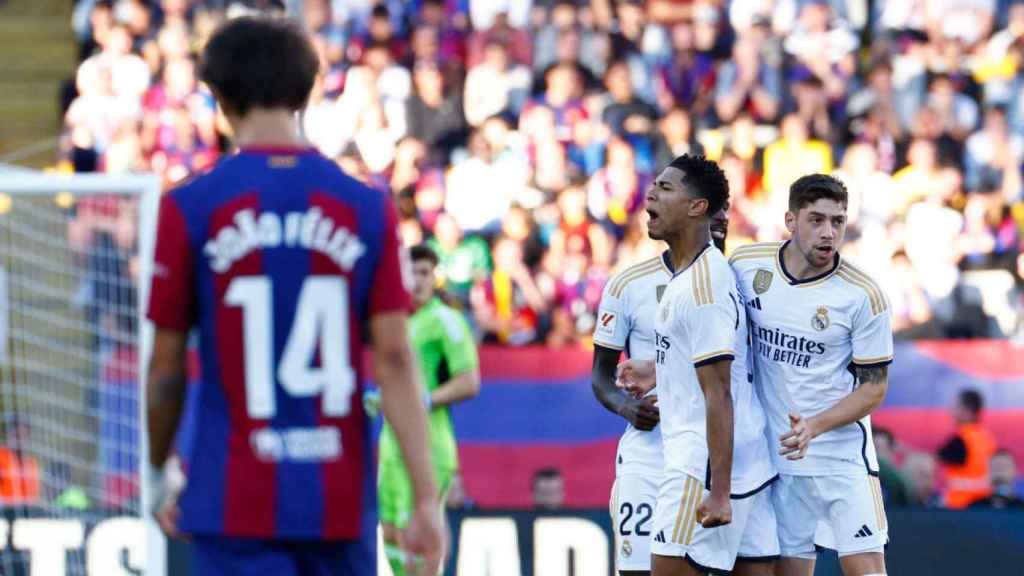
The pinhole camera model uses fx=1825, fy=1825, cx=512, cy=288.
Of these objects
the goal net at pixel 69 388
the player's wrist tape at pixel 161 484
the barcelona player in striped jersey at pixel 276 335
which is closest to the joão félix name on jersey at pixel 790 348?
the barcelona player in striped jersey at pixel 276 335

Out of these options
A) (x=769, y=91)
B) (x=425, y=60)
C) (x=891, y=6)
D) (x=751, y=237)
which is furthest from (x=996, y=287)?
(x=425, y=60)

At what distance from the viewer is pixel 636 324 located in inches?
296

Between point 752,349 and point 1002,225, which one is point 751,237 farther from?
point 752,349

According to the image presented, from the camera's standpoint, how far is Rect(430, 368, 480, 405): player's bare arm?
935cm

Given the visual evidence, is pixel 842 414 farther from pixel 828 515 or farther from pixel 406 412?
pixel 406 412

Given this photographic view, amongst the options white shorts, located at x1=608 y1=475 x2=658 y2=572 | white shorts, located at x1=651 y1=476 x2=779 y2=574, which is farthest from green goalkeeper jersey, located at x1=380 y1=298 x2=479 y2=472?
white shorts, located at x1=651 y1=476 x2=779 y2=574

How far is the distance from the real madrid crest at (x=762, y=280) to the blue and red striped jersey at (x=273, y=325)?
347 centimetres

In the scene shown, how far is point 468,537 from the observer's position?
1055cm

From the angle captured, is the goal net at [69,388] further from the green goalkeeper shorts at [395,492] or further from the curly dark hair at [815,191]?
the curly dark hair at [815,191]

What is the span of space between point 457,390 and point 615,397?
2012 millimetres

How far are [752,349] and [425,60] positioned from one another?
29.5 ft

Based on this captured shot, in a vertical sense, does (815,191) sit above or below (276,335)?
above

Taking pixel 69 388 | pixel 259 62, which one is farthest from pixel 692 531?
pixel 69 388

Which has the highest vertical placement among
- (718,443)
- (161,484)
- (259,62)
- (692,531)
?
(259,62)
